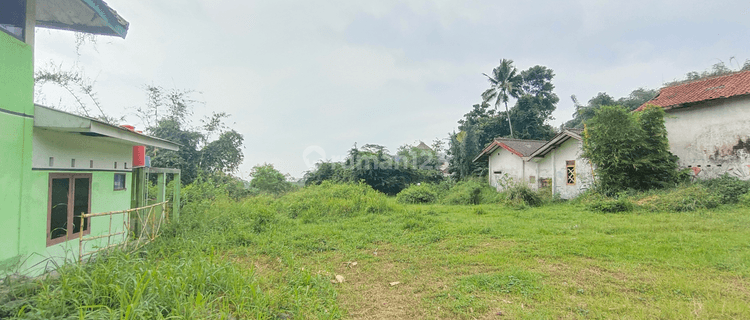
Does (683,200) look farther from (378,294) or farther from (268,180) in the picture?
(268,180)

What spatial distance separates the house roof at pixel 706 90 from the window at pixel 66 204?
16.7 meters

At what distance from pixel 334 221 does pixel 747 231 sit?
8.57m

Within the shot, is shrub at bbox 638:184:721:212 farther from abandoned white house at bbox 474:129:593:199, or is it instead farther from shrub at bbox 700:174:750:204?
abandoned white house at bbox 474:129:593:199

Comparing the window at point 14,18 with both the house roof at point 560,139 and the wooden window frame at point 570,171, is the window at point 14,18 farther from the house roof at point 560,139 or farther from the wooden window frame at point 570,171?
the wooden window frame at point 570,171

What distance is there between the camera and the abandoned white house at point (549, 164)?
43.5ft

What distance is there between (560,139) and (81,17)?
1555 cm

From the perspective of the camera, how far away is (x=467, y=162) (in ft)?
70.1

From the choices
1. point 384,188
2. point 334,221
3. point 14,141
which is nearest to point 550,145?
point 384,188

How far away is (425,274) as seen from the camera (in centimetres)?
438

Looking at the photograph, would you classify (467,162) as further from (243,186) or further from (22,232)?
(22,232)

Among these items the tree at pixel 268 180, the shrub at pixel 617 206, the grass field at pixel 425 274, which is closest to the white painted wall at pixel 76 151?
the grass field at pixel 425 274

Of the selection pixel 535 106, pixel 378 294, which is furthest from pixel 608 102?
pixel 378 294

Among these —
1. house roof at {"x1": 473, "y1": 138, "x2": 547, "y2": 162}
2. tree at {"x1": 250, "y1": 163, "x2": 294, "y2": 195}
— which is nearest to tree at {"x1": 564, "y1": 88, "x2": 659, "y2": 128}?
→ house roof at {"x1": 473, "y1": 138, "x2": 547, "y2": 162}

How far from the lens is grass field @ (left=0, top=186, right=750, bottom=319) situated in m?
2.87
